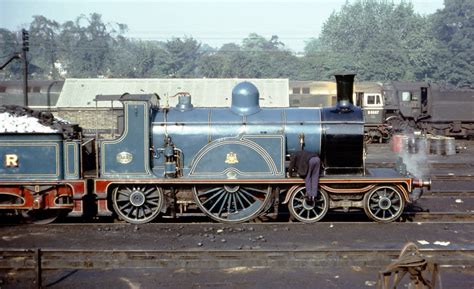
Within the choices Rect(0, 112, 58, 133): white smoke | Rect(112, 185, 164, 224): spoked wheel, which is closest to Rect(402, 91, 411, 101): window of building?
Rect(112, 185, 164, 224): spoked wheel

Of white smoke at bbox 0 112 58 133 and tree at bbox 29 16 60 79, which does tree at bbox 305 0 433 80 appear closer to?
tree at bbox 29 16 60 79

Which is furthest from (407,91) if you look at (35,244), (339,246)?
(35,244)

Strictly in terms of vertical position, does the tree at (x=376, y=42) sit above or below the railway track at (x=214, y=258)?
above

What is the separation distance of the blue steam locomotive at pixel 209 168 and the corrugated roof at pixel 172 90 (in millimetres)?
27281

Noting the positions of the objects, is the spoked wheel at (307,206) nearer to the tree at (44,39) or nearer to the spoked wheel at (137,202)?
the spoked wheel at (137,202)

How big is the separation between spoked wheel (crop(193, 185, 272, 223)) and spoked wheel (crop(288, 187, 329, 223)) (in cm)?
60

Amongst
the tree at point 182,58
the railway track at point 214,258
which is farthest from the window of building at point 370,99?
the tree at point 182,58

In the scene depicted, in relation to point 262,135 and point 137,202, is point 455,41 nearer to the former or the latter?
point 262,135

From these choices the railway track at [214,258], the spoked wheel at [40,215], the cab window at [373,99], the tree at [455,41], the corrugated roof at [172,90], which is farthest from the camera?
the tree at [455,41]

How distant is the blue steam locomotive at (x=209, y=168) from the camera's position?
12469 millimetres

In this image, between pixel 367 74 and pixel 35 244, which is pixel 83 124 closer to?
pixel 35 244

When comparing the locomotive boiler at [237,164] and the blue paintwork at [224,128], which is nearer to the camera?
the locomotive boiler at [237,164]

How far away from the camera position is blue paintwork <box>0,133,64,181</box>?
40.9ft

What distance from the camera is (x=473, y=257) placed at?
32.4 feet
